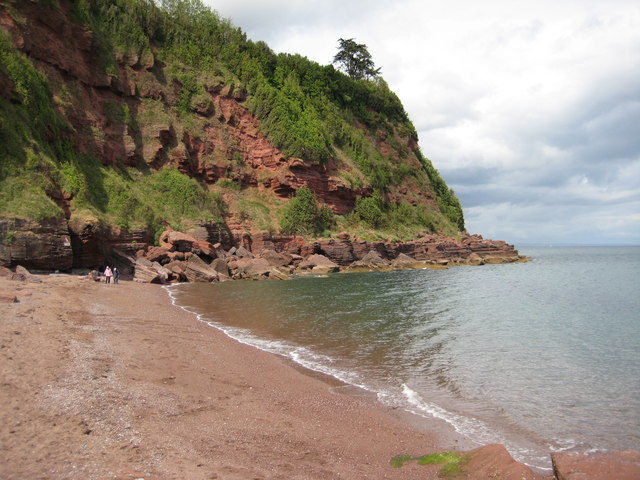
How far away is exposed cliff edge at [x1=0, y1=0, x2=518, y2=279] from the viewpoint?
26609mm

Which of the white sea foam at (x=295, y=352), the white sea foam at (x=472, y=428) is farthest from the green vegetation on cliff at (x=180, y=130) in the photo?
the white sea foam at (x=472, y=428)

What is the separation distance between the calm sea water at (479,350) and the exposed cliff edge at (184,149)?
30.7 ft

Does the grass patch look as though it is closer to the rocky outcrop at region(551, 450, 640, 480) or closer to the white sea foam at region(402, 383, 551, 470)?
the rocky outcrop at region(551, 450, 640, 480)

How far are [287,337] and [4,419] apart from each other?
9660mm

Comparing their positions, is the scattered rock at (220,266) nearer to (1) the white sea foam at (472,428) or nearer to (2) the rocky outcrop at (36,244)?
(2) the rocky outcrop at (36,244)

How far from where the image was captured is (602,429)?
7422 millimetres

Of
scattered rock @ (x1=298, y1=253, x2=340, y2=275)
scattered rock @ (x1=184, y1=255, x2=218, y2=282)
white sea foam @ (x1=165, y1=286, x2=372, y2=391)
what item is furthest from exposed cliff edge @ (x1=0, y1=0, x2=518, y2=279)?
white sea foam @ (x1=165, y1=286, x2=372, y2=391)

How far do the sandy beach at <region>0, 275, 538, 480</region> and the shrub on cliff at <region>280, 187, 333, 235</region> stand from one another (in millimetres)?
35637

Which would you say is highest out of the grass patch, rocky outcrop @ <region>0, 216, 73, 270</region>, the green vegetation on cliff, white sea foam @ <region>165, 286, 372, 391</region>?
the green vegetation on cliff

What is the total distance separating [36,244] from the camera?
72.6 feet

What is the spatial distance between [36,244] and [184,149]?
23.8 m

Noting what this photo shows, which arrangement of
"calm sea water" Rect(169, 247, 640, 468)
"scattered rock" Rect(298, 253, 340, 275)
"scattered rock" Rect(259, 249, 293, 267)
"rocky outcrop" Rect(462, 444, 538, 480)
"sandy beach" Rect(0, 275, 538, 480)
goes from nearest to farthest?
"sandy beach" Rect(0, 275, 538, 480)
"rocky outcrop" Rect(462, 444, 538, 480)
"calm sea water" Rect(169, 247, 640, 468)
"scattered rock" Rect(259, 249, 293, 267)
"scattered rock" Rect(298, 253, 340, 275)

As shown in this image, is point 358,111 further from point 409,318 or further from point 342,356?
point 342,356

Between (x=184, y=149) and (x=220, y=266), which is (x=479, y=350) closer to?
(x=220, y=266)
